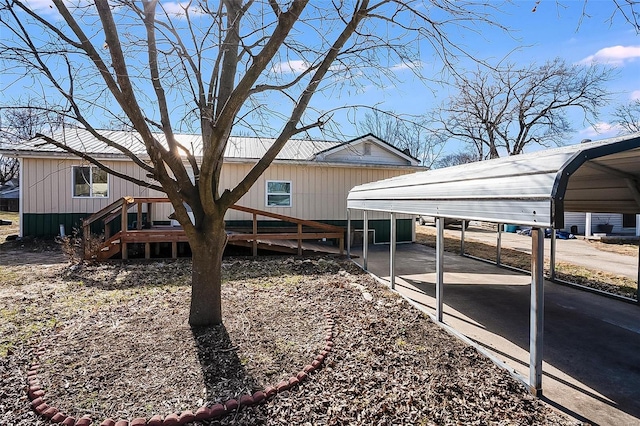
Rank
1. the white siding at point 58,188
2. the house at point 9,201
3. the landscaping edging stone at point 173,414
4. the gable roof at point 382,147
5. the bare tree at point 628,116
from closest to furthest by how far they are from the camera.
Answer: the landscaping edging stone at point 173,414, the white siding at point 58,188, the gable roof at point 382,147, the bare tree at point 628,116, the house at point 9,201

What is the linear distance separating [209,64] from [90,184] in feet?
29.6

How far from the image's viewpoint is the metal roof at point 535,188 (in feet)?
9.33

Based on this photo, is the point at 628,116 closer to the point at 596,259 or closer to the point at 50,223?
the point at 596,259

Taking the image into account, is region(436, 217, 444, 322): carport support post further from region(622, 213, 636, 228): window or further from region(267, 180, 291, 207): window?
region(622, 213, 636, 228): window

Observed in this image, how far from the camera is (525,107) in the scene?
22.5 metres

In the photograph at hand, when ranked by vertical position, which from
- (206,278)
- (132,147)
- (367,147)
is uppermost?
(367,147)

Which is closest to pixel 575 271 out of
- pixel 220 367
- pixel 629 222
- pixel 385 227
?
pixel 385 227

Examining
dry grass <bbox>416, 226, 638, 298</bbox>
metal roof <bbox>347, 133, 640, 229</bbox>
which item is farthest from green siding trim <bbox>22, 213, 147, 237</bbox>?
dry grass <bbox>416, 226, 638, 298</bbox>

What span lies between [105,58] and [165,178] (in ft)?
5.41

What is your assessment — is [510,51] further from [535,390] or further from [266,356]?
[266,356]

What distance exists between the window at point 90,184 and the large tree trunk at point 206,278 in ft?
29.0

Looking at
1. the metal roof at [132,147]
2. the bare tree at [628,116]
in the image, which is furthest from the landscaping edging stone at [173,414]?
the bare tree at [628,116]

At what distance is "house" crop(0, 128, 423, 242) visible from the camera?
10.7 m

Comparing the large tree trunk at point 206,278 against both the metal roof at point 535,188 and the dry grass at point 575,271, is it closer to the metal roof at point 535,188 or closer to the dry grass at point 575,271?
the metal roof at point 535,188
